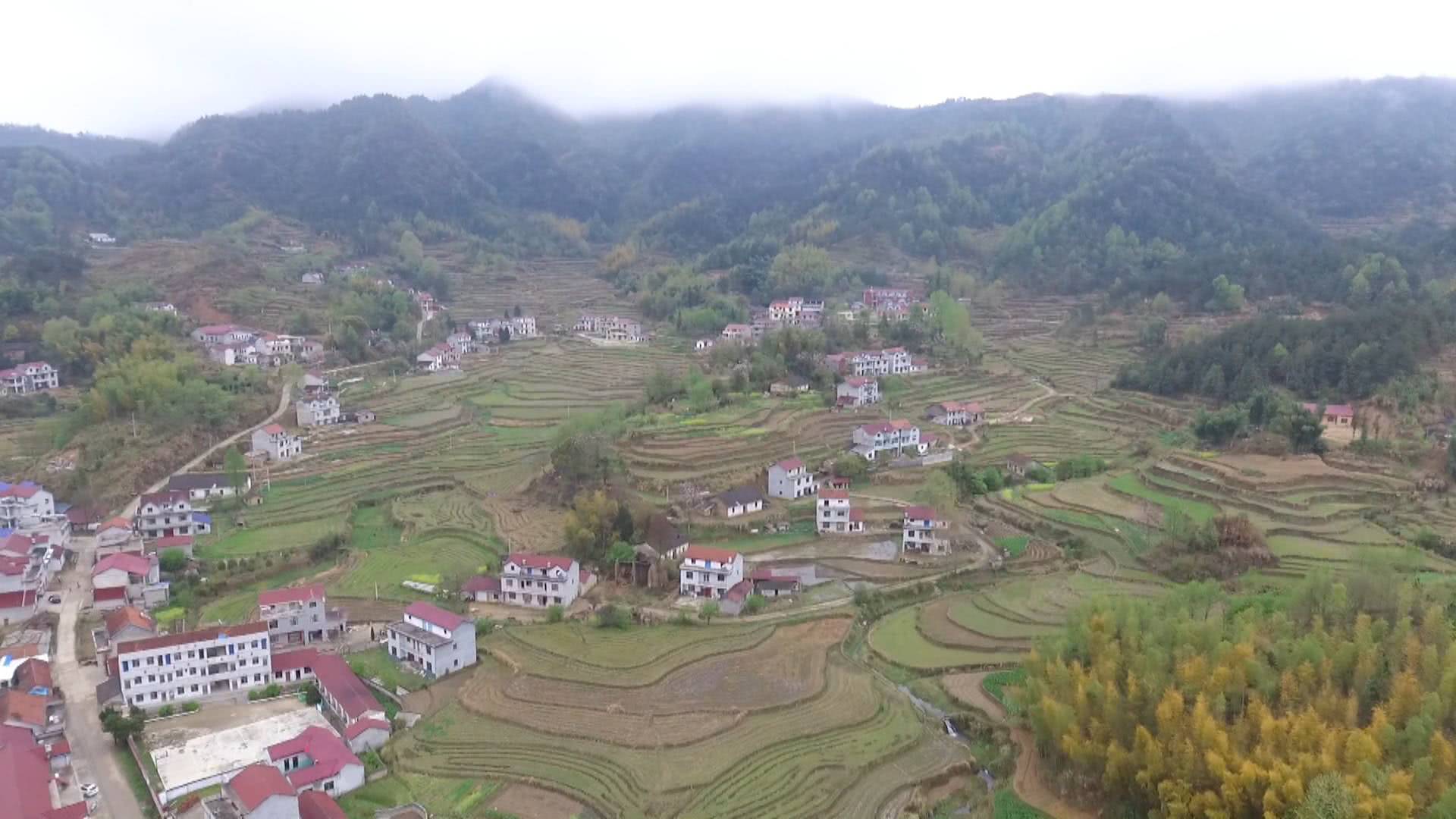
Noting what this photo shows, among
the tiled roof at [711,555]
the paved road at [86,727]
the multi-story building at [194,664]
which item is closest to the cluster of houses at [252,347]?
the paved road at [86,727]

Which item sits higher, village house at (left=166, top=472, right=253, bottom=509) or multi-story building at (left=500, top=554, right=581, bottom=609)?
village house at (left=166, top=472, right=253, bottom=509)

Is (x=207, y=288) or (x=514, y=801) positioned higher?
(x=207, y=288)

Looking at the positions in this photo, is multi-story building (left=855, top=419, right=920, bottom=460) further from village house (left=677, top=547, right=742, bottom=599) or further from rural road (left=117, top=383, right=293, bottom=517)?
rural road (left=117, top=383, right=293, bottom=517)

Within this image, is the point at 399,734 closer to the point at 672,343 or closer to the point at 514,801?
the point at 514,801

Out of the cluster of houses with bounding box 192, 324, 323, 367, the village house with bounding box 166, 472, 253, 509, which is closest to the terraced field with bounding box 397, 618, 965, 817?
the village house with bounding box 166, 472, 253, 509

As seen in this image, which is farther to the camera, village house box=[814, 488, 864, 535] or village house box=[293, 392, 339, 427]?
village house box=[293, 392, 339, 427]

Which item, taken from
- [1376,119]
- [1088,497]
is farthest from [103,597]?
[1376,119]

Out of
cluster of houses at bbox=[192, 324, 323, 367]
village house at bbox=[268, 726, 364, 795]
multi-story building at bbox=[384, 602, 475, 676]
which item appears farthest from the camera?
cluster of houses at bbox=[192, 324, 323, 367]
